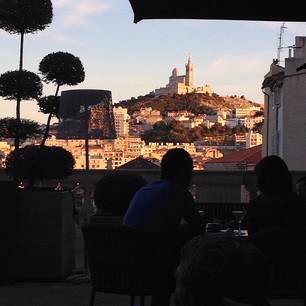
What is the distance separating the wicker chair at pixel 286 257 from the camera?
4012 mm

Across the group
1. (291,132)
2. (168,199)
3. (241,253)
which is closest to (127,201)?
(168,199)

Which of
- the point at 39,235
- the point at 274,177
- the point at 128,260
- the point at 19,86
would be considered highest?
the point at 19,86

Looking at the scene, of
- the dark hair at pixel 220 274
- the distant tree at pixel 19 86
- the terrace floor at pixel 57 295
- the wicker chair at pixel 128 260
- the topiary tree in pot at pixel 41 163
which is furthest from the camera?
the distant tree at pixel 19 86

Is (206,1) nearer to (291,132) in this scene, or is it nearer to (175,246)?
(175,246)

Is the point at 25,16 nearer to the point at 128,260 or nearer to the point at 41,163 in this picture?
the point at 41,163

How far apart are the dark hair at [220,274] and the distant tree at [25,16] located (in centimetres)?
675

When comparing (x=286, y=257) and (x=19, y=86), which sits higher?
(x=19, y=86)

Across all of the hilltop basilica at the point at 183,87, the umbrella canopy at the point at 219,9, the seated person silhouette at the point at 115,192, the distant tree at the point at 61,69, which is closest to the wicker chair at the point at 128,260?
the umbrella canopy at the point at 219,9

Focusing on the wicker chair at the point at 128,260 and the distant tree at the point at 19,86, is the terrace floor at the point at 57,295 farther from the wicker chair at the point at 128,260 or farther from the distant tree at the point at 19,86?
the distant tree at the point at 19,86

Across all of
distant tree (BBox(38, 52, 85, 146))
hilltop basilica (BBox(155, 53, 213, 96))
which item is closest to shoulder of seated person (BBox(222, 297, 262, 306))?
distant tree (BBox(38, 52, 85, 146))

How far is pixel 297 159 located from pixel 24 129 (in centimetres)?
3194

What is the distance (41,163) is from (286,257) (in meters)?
3.88

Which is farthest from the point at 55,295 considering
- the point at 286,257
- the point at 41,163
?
the point at 286,257

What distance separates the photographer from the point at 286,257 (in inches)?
162
